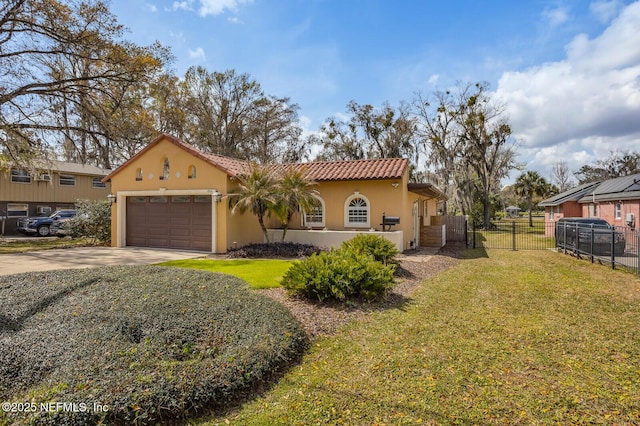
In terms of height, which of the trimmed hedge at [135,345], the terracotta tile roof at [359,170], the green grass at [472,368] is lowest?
the green grass at [472,368]

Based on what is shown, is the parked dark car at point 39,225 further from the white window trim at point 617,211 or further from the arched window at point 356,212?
the white window trim at point 617,211

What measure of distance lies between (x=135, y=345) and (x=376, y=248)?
6.72 meters

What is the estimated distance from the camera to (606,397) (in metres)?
3.47

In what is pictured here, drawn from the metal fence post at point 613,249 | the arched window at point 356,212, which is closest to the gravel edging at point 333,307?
the arched window at point 356,212

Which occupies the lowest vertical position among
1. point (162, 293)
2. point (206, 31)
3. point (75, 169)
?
point (162, 293)

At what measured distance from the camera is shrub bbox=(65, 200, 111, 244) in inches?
663

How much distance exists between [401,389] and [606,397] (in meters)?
2.09

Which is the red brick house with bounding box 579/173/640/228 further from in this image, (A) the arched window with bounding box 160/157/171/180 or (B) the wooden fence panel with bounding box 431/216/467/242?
(A) the arched window with bounding box 160/157/171/180

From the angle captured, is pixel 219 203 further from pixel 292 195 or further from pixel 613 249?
pixel 613 249

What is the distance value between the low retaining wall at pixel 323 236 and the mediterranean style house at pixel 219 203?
0.04 meters

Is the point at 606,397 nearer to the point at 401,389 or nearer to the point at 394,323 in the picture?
the point at 401,389

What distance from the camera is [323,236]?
14.3 meters

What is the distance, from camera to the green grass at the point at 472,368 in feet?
10.6

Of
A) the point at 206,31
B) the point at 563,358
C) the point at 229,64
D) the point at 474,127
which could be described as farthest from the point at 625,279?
the point at 229,64
